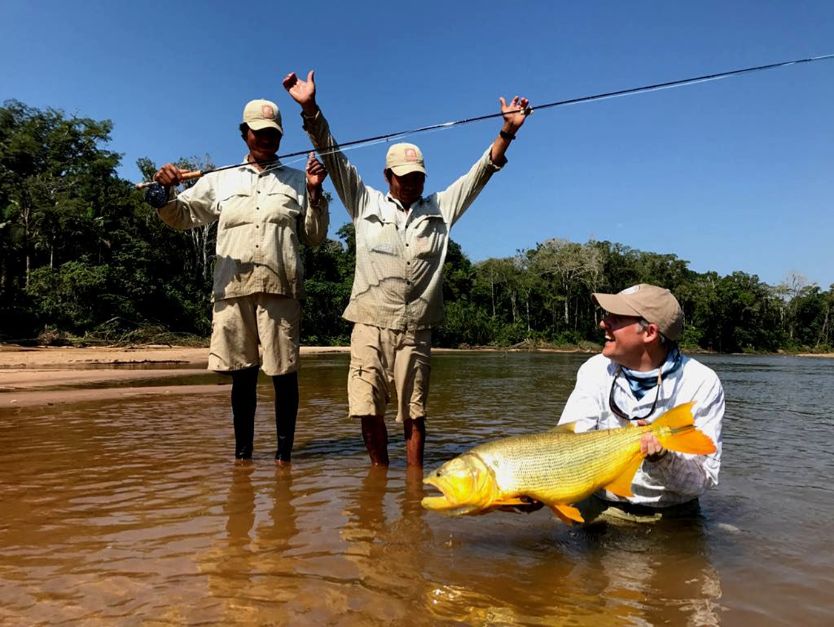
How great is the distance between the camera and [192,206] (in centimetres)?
436

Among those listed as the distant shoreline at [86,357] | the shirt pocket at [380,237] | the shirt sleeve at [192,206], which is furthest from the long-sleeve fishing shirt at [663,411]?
the distant shoreline at [86,357]

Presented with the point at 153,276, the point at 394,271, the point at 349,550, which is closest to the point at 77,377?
the point at 394,271

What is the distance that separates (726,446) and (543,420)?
6.82 ft

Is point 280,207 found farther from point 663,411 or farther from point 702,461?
point 702,461

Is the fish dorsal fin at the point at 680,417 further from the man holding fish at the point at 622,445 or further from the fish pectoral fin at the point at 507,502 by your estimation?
the fish pectoral fin at the point at 507,502

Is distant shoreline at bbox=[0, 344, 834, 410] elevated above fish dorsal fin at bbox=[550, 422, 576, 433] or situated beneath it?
situated beneath

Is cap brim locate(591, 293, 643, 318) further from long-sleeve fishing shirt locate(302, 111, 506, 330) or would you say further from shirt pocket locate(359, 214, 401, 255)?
shirt pocket locate(359, 214, 401, 255)

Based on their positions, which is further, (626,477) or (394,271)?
(394,271)

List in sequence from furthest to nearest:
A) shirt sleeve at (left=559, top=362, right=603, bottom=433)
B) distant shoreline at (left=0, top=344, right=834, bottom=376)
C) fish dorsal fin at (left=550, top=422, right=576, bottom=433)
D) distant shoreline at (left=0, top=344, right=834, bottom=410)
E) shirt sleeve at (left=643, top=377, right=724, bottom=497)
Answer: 1. distant shoreline at (left=0, top=344, right=834, bottom=376)
2. distant shoreline at (left=0, top=344, right=834, bottom=410)
3. shirt sleeve at (left=559, top=362, right=603, bottom=433)
4. shirt sleeve at (left=643, top=377, right=724, bottom=497)
5. fish dorsal fin at (left=550, top=422, right=576, bottom=433)

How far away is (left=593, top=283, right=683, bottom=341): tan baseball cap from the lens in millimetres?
2826

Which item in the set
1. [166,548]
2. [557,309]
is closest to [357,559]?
[166,548]

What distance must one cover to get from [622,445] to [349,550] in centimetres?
Answer: 128

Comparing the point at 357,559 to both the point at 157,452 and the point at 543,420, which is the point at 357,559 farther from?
the point at 543,420

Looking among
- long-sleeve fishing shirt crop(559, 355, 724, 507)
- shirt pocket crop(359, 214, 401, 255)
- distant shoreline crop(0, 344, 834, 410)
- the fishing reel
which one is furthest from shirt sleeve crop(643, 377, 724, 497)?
distant shoreline crop(0, 344, 834, 410)
